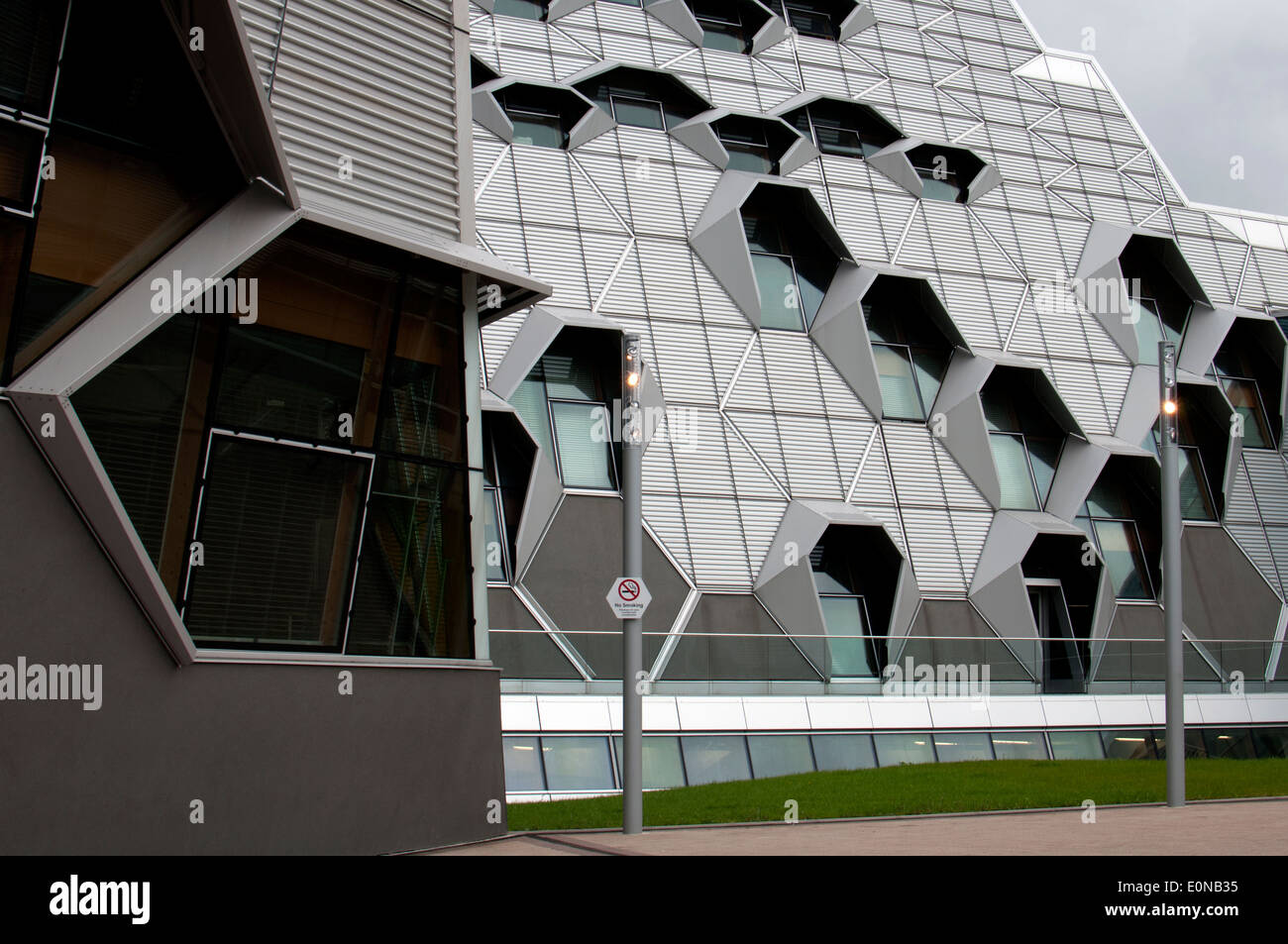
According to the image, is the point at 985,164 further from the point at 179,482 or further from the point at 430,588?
the point at 179,482

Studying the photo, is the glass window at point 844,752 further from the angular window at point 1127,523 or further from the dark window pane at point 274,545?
the dark window pane at point 274,545

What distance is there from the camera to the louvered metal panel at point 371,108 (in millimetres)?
11102

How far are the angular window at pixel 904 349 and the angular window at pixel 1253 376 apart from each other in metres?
7.95

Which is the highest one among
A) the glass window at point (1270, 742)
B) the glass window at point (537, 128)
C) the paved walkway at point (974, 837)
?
the glass window at point (537, 128)

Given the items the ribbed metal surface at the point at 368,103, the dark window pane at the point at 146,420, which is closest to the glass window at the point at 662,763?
the ribbed metal surface at the point at 368,103

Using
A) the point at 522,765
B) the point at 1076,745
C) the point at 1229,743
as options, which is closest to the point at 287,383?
the point at 522,765

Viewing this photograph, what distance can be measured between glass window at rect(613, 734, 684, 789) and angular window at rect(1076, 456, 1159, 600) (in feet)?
37.6

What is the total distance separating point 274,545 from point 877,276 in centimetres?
1926

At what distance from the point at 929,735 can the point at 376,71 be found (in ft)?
51.1

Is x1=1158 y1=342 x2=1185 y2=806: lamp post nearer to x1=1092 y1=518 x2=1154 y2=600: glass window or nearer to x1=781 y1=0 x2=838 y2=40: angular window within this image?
x1=1092 y1=518 x2=1154 y2=600: glass window

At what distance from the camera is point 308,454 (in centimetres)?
1067

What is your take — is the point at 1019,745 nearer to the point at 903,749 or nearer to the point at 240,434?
the point at 903,749
